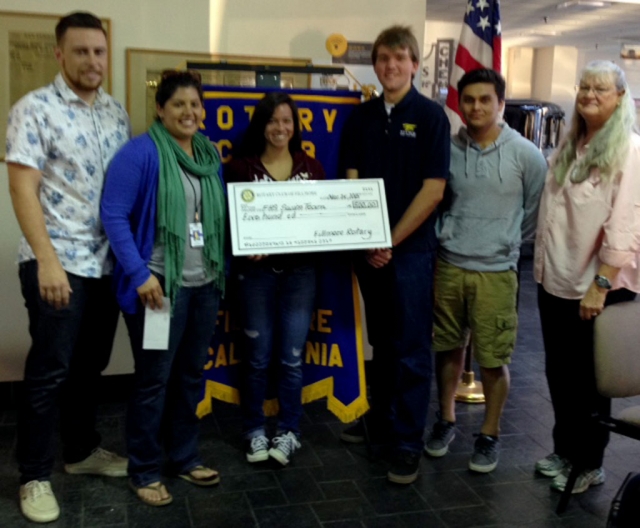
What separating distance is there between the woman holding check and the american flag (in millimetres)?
1240

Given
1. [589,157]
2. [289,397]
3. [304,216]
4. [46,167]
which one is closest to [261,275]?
[304,216]

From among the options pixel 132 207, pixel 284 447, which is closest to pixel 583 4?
pixel 284 447

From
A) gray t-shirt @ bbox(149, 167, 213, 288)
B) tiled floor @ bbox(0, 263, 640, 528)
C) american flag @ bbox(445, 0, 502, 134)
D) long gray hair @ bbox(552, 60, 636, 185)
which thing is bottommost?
tiled floor @ bbox(0, 263, 640, 528)

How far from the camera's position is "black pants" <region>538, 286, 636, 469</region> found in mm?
2727

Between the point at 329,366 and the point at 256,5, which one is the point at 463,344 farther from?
the point at 256,5

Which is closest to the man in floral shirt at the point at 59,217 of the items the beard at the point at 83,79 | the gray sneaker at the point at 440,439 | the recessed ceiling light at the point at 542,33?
the beard at the point at 83,79

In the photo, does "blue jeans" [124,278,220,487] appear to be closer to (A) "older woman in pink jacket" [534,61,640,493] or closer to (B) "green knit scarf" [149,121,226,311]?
(B) "green knit scarf" [149,121,226,311]

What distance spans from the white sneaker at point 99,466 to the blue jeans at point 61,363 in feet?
0.17

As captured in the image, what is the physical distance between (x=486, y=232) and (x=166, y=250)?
128 centimetres

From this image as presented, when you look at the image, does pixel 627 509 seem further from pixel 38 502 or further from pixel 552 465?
pixel 38 502

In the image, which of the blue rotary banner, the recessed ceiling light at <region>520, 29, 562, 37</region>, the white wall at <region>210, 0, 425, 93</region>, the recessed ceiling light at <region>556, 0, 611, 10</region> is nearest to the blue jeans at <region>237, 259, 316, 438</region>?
the blue rotary banner

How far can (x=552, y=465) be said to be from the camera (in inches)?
118

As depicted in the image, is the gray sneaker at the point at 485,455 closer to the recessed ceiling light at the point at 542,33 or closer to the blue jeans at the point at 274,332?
the blue jeans at the point at 274,332

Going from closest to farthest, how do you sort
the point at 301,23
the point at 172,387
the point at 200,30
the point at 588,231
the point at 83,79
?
the point at 83,79
the point at 588,231
the point at 172,387
the point at 200,30
the point at 301,23
